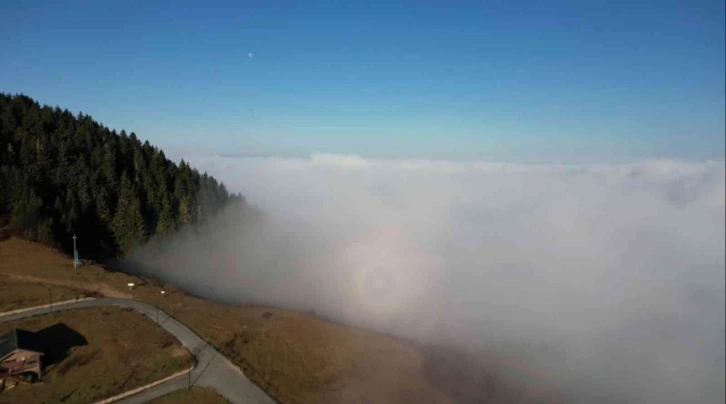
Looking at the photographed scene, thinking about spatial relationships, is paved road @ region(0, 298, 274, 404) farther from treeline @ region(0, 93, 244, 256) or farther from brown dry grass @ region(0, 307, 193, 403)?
treeline @ region(0, 93, 244, 256)

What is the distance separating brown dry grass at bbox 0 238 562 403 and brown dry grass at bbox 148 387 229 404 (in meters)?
3.56

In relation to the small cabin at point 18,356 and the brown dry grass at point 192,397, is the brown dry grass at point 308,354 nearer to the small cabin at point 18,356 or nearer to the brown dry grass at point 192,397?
the brown dry grass at point 192,397

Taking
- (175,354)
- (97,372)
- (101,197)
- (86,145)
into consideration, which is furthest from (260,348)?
(86,145)

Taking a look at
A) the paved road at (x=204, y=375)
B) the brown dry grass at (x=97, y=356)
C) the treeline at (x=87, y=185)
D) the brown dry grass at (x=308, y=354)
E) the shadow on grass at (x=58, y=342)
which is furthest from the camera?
the treeline at (x=87, y=185)

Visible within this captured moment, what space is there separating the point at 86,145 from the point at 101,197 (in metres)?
20.3

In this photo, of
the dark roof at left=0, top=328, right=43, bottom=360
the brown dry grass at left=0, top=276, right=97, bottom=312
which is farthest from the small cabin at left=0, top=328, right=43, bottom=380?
the brown dry grass at left=0, top=276, right=97, bottom=312

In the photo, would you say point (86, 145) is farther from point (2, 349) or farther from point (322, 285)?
point (2, 349)

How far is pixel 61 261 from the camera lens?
46219 millimetres

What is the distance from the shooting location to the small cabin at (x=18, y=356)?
2541cm

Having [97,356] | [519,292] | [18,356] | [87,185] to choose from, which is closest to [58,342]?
[97,356]

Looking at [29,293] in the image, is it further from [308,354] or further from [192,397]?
[308,354]

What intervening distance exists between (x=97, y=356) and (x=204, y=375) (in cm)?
864

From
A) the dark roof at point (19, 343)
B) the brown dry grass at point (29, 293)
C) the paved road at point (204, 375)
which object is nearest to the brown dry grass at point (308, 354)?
the paved road at point (204, 375)

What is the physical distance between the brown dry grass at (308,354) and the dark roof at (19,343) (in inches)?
455
